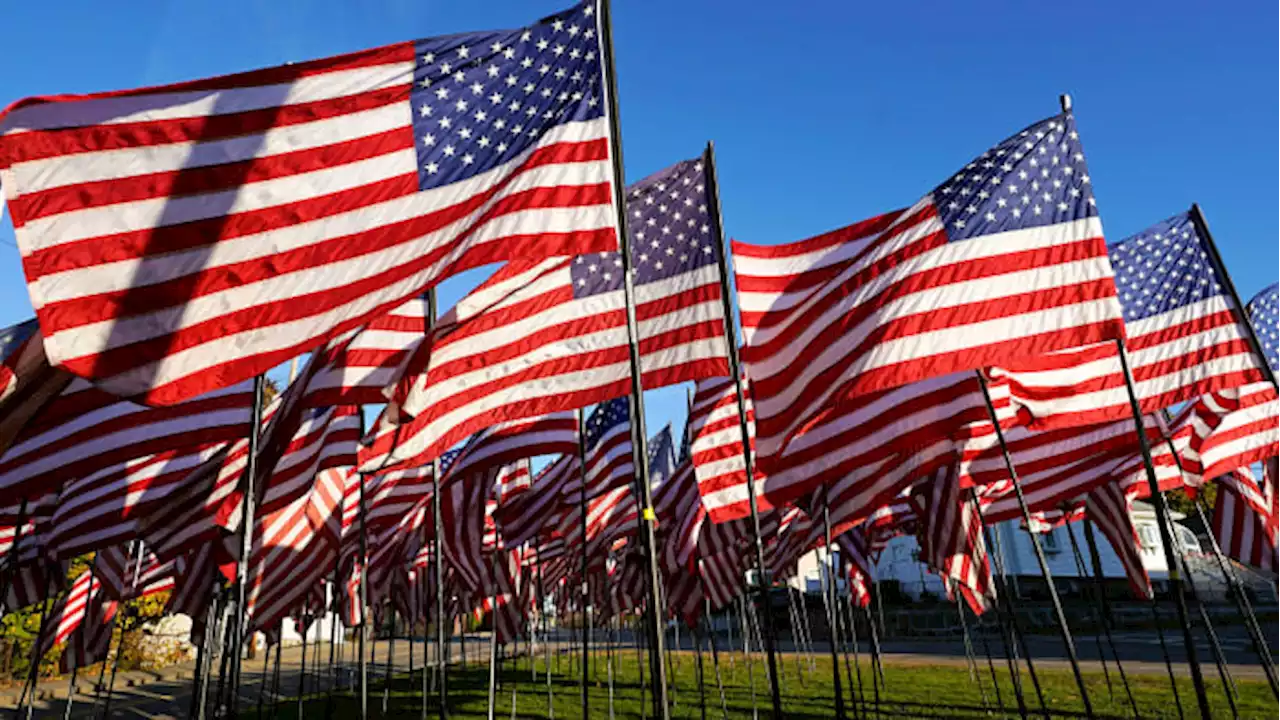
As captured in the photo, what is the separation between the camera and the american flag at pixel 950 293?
24.8 feet

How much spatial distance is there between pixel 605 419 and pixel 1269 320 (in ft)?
41.7

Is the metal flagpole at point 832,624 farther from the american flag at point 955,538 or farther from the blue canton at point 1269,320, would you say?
the blue canton at point 1269,320

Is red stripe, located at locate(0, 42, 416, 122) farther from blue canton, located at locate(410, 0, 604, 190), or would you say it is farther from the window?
the window

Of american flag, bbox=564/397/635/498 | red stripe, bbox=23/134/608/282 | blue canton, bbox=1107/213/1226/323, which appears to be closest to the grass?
american flag, bbox=564/397/635/498

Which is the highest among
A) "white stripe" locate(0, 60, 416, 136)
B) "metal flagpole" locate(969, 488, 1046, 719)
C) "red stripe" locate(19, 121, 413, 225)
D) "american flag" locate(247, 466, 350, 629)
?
"white stripe" locate(0, 60, 416, 136)

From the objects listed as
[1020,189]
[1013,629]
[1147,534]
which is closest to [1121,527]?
[1013,629]

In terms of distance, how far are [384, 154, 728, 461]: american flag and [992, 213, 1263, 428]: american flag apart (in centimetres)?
452

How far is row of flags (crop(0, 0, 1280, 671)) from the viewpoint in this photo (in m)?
5.20

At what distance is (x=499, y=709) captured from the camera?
776 inches

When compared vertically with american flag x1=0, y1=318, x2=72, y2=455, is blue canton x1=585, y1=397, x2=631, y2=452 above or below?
above

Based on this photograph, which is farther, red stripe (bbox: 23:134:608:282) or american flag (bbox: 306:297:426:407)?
american flag (bbox: 306:297:426:407)

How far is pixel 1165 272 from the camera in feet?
33.1

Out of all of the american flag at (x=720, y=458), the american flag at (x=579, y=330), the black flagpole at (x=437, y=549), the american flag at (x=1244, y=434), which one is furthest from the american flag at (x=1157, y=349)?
the black flagpole at (x=437, y=549)

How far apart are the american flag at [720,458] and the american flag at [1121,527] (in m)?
8.42
